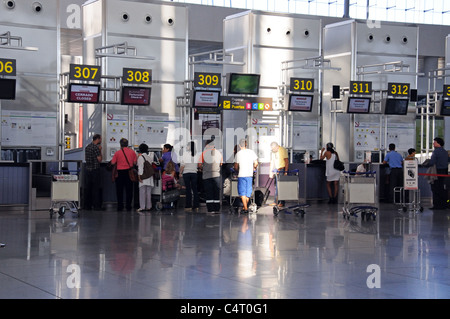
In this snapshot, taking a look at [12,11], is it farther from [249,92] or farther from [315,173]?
[315,173]

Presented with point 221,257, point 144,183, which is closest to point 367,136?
point 144,183

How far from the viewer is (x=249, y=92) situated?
20328 mm

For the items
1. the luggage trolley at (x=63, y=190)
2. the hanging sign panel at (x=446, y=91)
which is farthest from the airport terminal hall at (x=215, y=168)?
the hanging sign panel at (x=446, y=91)

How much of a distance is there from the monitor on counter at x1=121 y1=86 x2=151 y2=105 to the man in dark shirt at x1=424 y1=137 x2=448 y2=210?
731 centimetres

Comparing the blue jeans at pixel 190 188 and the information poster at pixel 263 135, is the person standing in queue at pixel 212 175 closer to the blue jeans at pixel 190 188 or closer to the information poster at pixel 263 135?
the blue jeans at pixel 190 188

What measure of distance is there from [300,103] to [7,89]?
26.9 feet

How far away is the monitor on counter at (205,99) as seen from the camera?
1938 cm

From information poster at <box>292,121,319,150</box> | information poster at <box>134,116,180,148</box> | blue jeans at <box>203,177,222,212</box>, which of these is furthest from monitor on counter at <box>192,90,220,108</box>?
information poster at <box>292,121,319,150</box>

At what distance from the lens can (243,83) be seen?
20.3 metres

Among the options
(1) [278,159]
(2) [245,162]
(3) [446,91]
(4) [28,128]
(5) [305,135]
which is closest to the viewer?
(2) [245,162]

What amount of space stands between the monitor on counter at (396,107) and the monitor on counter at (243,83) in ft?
13.4

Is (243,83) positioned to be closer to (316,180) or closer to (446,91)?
(316,180)
